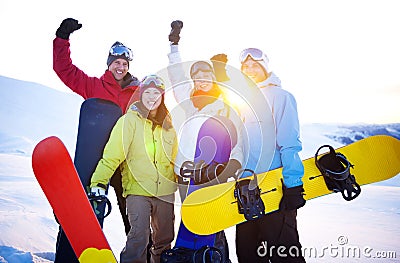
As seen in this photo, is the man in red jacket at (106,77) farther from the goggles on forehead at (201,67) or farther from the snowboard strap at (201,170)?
the snowboard strap at (201,170)

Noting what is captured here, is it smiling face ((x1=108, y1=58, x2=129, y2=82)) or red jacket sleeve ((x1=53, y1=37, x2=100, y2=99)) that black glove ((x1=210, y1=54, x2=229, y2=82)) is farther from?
red jacket sleeve ((x1=53, y1=37, x2=100, y2=99))

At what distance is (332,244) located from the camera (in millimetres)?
3875

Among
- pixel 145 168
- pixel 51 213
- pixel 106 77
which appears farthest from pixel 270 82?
pixel 51 213

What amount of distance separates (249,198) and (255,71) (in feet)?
2.76

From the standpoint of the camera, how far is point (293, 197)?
249 centimetres

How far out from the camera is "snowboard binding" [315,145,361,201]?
262 centimetres

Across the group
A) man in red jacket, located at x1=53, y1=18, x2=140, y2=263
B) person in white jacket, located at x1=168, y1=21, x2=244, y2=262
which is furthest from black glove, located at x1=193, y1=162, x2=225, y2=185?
man in red jacket, located at x1=53, y1=18, x2=140, y2=263

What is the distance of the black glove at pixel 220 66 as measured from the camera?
9.70ft

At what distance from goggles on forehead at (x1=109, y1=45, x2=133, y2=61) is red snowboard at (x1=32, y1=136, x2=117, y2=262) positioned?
811 millimetres

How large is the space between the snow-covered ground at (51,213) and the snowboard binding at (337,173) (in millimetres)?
1099

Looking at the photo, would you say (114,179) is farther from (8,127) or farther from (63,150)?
(8,127)

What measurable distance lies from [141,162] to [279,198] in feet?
3.10

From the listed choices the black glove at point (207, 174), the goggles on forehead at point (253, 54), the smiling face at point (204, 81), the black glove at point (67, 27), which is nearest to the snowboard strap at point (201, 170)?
the black glove at point (207, 174)

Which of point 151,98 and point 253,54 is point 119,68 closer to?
point 151,98
